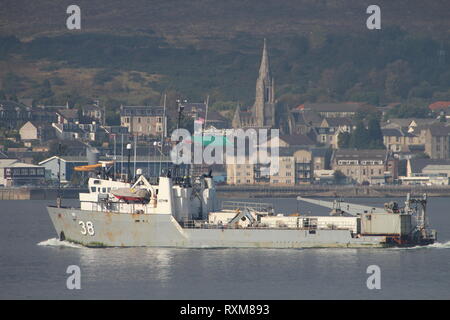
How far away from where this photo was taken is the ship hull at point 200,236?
57625 mm

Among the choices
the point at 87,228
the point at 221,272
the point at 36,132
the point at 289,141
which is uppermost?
the point at 36,132

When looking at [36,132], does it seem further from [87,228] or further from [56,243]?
[87,228]

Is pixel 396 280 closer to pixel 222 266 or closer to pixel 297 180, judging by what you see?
pixel 222 266

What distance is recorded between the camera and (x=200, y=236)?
57.7m

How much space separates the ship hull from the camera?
57625mm

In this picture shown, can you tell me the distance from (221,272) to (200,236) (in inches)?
229

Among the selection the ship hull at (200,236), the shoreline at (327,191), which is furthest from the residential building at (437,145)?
the ship hull at (200,236)

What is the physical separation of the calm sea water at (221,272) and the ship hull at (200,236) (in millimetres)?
384

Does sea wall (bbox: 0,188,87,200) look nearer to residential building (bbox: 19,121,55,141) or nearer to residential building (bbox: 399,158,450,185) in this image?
residential building (bbox: 399,158,450,185)

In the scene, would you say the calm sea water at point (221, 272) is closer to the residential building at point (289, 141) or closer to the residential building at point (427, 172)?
the residential building at point (427, 172)

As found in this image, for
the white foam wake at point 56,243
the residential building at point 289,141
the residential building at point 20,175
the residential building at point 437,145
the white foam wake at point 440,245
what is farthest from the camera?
the residential building at point 437,145

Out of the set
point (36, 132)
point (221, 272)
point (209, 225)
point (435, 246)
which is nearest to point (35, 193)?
point (36, 132)

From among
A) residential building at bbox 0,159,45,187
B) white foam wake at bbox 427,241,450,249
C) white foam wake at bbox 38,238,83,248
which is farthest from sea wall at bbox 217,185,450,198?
white foam wake at bbox 427,241,450,249

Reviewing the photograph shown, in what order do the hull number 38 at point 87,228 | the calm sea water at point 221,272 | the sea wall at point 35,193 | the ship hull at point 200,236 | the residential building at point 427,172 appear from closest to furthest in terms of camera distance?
the calm sea water at point 221,272 → the ship hull at point 200,236 → the hull number 38 at point 87,228 → the sea wall at point 35,193 → the residential building at point 427,172
